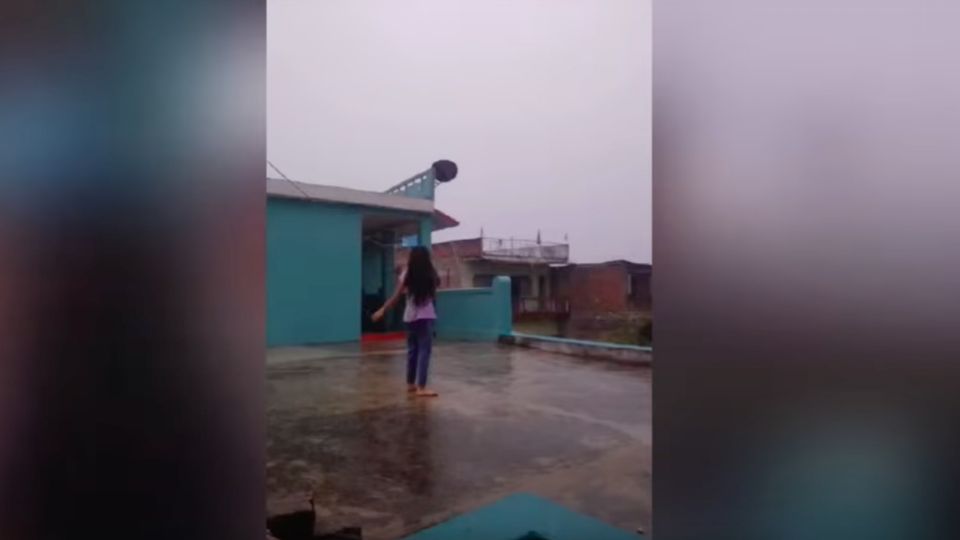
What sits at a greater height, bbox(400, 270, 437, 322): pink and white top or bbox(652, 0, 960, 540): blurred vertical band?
bbox(652, 0, 960, 540): blurred vertical band

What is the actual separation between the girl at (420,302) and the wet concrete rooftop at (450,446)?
0.25m

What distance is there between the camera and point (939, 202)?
482 mm

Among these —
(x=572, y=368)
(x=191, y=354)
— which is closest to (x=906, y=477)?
(x=191, y=354)

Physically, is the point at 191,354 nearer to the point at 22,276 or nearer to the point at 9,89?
the point at 22,276

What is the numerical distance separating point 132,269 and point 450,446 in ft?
5.55

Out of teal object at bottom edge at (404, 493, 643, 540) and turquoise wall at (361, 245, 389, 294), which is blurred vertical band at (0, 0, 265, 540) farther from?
turquoise wall at (361, 245, 389, 294)

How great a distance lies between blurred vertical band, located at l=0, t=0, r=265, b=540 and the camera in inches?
22.5

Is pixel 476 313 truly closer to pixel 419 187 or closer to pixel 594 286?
pixel 419 187

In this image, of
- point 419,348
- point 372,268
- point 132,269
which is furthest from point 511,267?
point 132,269

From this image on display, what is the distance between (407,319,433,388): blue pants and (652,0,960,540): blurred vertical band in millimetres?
2533

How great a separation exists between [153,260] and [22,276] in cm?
12

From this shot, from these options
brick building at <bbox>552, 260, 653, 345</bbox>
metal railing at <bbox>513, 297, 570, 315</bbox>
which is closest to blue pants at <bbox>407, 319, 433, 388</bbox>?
brick building at <bbox>552, 260, 653, 345</bbox>

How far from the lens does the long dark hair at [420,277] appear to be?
3.07 meters

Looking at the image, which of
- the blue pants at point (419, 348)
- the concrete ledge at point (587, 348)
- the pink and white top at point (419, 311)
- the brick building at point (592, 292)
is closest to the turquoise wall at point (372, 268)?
the concrete ledge at point (587, 348)
